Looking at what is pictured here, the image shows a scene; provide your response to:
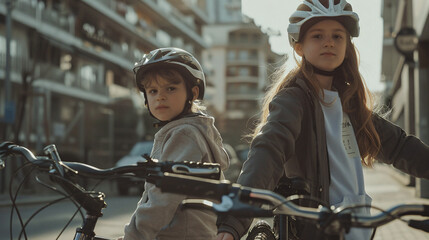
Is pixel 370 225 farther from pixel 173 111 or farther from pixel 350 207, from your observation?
pixel 173 111

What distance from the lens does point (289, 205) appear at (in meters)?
1.48

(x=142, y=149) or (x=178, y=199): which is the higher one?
(x=178, y=199)

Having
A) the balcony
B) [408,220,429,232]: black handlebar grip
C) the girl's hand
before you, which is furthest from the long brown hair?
the balcony

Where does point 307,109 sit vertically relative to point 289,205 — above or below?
above

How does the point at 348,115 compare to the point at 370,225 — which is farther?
the point at 348,115

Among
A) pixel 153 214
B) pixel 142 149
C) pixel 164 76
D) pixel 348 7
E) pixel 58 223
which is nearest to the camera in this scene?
pixel 153 214

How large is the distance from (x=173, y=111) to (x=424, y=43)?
1446 cm

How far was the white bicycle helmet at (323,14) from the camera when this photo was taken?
8.70ft

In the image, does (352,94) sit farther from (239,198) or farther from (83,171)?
(239,198)

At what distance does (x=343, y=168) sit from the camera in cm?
252

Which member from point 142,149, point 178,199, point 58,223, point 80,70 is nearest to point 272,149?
point 178,199

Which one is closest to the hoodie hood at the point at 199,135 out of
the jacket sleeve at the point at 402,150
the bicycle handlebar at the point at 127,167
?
the bicycle handlebar at the point at 127,167

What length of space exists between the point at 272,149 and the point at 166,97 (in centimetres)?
93

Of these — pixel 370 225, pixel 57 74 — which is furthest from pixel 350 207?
pixel 57 74
